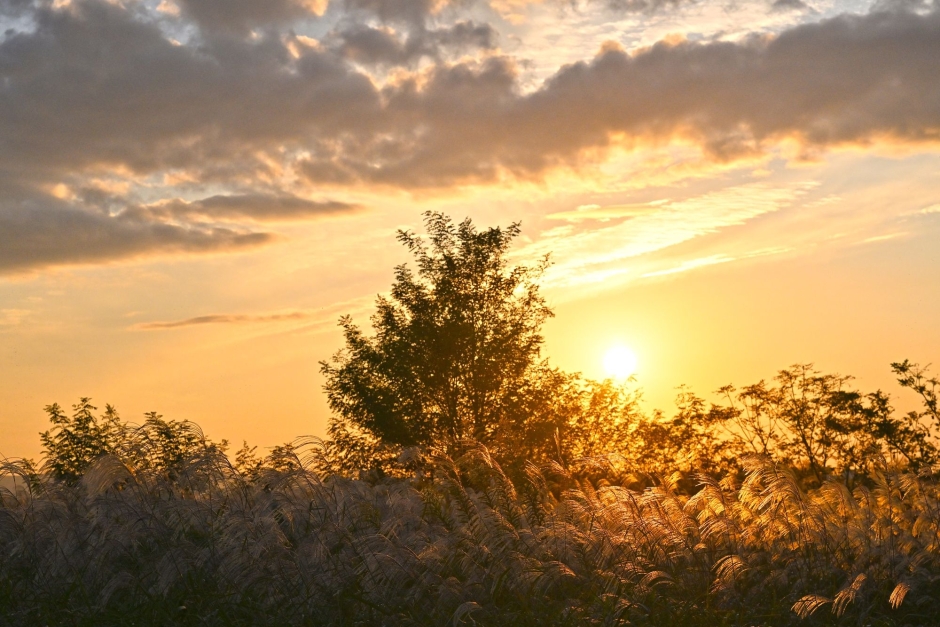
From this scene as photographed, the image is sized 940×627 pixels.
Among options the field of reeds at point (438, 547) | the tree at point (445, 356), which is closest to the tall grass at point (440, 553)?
the field of reeds at point (438, 547)

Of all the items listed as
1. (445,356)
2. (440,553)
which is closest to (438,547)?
(440,553)

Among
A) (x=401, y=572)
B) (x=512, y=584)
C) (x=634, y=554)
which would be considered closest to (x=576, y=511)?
(x=634, y=554)

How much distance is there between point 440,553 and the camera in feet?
33.3

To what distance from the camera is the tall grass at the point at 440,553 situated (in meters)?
9.65

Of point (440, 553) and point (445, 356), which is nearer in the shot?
point (440, 553)

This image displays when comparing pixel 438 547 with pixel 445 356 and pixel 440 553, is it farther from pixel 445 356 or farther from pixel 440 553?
pixel 445 356

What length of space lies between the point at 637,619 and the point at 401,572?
8.32 feet

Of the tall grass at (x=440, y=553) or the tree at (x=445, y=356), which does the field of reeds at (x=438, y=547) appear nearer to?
the tall grass at (x=440, y=553)

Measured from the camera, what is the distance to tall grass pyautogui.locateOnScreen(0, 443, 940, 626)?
965cm

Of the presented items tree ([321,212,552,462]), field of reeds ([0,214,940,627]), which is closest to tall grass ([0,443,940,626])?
field of reeds ([0,214,940,627])

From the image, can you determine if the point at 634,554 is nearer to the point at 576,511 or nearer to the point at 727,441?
the point at 576,511

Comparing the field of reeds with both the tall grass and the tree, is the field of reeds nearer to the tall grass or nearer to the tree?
the tall grass

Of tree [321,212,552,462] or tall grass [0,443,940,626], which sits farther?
tree [321,212,552,462]

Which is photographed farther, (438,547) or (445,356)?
(445,356)
